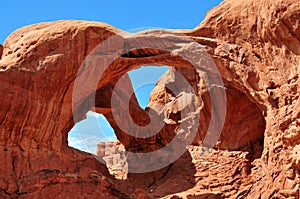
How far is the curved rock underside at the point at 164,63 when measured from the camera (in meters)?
11.9

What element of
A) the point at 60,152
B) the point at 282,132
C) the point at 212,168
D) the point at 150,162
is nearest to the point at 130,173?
the point at 150,162

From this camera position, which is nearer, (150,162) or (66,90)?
(66,90)

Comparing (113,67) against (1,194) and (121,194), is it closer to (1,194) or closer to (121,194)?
(121,194)

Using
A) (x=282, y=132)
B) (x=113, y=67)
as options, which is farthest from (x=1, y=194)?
(x=282, y=132)

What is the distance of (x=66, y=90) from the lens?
1381cm

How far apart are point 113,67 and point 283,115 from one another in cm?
486

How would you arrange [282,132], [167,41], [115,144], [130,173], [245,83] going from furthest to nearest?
[115,144] < [130,173] < [167,41] < [245,83] < [282,132]

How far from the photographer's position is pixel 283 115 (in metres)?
11.7

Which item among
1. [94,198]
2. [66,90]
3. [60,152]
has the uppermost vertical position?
[66,90]

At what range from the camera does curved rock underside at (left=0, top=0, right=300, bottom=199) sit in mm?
11891

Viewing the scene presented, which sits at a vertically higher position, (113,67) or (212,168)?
(113,67)

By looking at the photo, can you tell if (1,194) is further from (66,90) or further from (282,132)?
(282,132)

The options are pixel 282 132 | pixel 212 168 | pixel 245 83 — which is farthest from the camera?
pixel 212 168

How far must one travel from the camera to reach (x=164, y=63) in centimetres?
1441
